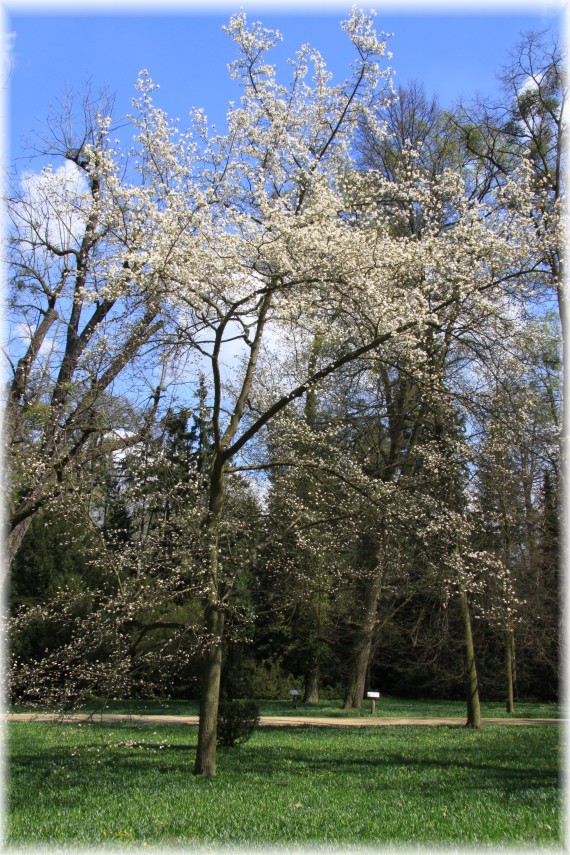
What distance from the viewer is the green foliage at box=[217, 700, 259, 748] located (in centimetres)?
923

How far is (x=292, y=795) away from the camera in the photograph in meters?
6.20

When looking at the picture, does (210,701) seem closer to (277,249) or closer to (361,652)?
(277,249)

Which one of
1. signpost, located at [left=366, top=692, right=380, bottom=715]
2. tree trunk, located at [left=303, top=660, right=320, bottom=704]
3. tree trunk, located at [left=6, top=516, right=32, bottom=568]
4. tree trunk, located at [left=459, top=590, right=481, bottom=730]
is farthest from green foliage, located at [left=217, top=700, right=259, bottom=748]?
tree trunk, located at [left=303, top=660, right=320, bottom=704]

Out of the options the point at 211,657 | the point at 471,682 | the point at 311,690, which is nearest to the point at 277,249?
the point at 211,657

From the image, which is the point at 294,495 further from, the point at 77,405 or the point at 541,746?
the point at 541,746

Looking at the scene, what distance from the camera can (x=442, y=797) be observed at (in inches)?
240

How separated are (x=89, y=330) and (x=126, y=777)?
15.5 feet

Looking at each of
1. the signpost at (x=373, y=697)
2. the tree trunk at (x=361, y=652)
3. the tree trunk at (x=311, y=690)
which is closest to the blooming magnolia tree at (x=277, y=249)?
the tree trunk at (x=361, y=652)

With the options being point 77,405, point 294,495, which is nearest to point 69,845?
point 77,405

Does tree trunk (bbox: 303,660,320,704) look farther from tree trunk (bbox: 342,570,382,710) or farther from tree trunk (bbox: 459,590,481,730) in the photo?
tree trunk (bbox: 459,590,481,730)

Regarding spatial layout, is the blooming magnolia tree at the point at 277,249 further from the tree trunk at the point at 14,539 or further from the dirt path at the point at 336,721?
the dirt path at the point at 336,721

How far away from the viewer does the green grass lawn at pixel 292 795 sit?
4.84 meters

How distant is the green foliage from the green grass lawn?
0.24 metres

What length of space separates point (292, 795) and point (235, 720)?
10.5 ft
